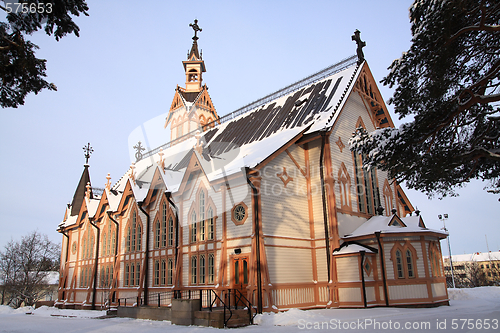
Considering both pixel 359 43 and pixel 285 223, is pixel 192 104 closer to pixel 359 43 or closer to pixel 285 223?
pixel 359 43

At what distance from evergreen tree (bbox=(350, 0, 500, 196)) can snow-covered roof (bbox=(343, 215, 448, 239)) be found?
6204 mm

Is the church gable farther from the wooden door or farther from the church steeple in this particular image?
the church steeple

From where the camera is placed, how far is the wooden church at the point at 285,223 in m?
17.7

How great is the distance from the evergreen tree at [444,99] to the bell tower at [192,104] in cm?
3173

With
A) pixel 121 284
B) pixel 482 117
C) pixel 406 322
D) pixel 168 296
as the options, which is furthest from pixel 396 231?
pixel 121 284

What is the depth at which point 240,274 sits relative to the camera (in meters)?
17.6

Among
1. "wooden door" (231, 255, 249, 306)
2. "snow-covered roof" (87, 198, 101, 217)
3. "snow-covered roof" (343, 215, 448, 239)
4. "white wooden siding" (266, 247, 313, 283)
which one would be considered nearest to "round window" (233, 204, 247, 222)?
"wooden door" (231, 255, 249, 306)

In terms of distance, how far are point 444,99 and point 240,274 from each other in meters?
11.3

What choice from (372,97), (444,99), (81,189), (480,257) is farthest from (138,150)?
(480,257)

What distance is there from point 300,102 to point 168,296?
14.2 m

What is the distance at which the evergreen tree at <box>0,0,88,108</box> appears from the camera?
8.55 meters

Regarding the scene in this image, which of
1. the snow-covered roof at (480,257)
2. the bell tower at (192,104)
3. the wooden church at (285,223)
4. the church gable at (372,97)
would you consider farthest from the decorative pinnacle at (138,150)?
the snow-covered roof at (480,257)

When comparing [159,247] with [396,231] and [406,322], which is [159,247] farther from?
[406,322]

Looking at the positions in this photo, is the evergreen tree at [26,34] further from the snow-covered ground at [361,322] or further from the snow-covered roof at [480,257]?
the snow-covered roof at [480,257]
